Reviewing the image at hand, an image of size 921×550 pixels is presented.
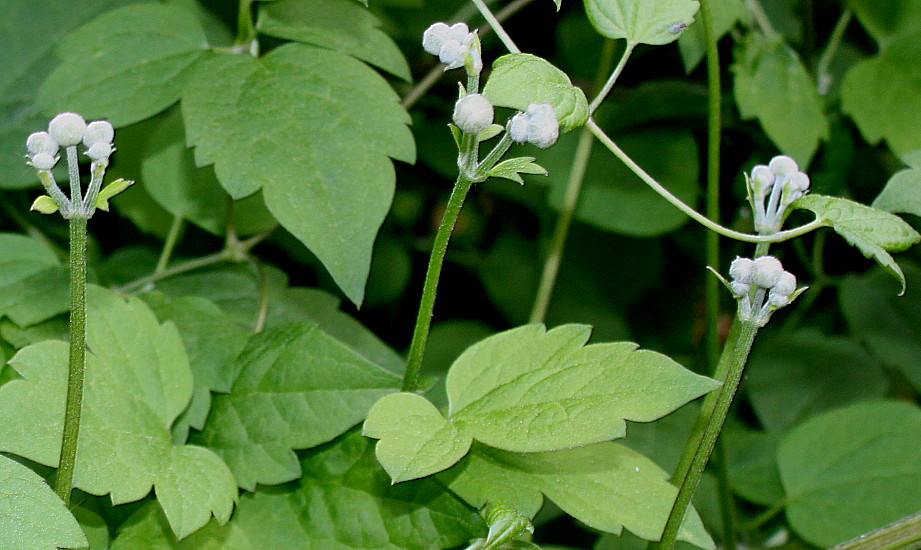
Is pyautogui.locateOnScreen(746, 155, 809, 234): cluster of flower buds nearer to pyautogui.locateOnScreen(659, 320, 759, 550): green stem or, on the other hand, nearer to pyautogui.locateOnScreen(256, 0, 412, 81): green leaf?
pyautogui.locateOnScreen(659, 320, 759, 550): green stem

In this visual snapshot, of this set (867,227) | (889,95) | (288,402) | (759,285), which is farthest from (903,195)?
(288,402)

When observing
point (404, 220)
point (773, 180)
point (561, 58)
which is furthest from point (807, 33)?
point (404, 220)

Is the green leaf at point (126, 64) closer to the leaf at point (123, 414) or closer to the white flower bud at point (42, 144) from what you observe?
the leaf at point (123, 414)

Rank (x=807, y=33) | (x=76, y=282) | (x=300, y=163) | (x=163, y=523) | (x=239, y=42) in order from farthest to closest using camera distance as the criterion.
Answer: (x=807, y=33) → (x=239, y=42) → (x=300, y=163) → (x=163, y=523) → (x=76, y=282)

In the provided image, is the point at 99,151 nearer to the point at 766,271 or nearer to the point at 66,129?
the point at 66,129

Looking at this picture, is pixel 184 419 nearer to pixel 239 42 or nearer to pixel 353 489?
pixel 353 489

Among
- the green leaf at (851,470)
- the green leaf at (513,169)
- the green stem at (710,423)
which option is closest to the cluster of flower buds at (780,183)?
the green stem at (710,423)
